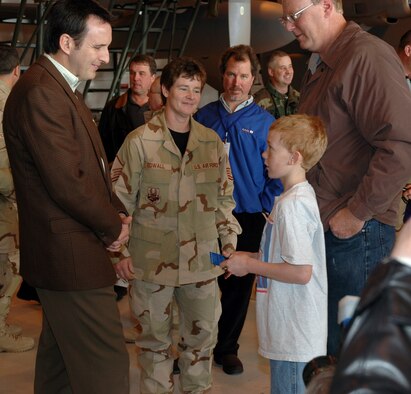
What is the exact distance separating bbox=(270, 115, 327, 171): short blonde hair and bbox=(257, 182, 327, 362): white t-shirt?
0.10 metres

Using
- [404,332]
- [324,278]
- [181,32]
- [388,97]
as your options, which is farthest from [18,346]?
[181,32]

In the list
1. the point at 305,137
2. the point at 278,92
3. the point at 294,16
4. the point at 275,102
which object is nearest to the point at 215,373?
the point at 305,137

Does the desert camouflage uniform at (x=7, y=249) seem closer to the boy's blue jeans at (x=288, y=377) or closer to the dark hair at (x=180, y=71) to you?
the dark hair at (x=180, y=71)

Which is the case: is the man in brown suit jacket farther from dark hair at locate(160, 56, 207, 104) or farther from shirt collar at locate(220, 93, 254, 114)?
shirt collar at locate(220, 93, 254, 114)

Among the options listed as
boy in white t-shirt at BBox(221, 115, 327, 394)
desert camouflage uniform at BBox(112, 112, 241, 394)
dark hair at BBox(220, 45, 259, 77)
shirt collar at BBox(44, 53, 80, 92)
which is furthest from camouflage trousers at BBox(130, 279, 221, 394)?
dark hair at BBox(220, 45, 259, 77)

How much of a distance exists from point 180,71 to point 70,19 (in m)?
0.82

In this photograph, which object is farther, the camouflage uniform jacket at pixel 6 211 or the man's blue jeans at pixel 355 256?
the camouflage uniform jacket at pixel 6 211

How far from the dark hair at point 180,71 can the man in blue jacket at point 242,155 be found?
0.59 metres

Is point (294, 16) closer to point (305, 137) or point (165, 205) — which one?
→ point (305, 137)

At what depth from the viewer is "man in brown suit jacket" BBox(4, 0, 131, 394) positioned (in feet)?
7.92

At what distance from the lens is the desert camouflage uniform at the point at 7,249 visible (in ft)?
13.2

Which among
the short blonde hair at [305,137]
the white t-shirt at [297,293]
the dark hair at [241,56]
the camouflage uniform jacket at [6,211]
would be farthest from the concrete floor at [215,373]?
the short blonde hair at [305,137]

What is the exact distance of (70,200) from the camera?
95.1 inches

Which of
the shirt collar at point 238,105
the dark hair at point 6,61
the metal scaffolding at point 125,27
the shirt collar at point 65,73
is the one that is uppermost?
the metal scaffolding at point 125,27
